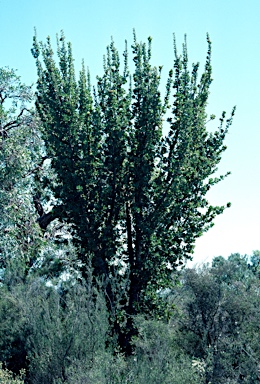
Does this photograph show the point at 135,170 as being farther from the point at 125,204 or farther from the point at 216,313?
the point at 216,313

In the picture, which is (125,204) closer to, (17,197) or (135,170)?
(135,170)

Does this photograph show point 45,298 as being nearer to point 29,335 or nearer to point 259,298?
point 29,335

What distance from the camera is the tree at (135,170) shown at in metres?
12.2

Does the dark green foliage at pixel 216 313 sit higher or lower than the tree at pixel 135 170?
lower

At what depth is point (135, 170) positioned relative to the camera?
12.3 meters

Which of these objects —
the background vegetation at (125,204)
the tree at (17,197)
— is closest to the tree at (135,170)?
the background vegetation at (125,204)

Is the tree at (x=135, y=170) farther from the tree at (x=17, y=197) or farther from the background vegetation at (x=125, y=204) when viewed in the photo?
the tree at (x=17, y=197)

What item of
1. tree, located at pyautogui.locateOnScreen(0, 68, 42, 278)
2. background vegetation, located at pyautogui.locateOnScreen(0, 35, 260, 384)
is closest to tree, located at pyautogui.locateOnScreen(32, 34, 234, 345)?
background vegetation, located at pyautogui.locateOnScreen(0, 35, 260, 384)

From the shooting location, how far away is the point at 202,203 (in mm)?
12672

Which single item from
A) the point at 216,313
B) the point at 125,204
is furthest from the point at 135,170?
the point at 216,313

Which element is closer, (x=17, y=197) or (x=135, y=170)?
(x=135, y=170)

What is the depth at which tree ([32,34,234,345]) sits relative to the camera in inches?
481

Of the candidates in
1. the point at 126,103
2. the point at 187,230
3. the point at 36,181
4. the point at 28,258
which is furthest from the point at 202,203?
the point at 36,181

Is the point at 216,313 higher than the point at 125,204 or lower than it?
lower
